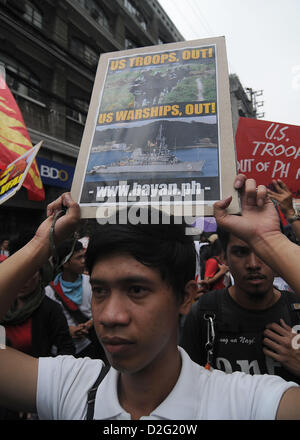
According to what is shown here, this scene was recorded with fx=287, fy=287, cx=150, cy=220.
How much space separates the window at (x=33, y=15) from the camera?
9.88m

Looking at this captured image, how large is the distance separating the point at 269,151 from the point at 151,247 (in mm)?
2011

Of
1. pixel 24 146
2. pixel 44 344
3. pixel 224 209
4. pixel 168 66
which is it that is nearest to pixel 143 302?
pixel 224 209

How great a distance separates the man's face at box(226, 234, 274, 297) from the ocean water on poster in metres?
0.80

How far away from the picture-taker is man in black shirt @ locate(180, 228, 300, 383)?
1483 millimetres

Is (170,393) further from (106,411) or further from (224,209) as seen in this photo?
(224,209)

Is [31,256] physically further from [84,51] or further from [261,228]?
[84,51]

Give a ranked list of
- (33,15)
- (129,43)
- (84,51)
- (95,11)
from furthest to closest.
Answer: (129,43) < (95,11) < (84,51) < (33,15)

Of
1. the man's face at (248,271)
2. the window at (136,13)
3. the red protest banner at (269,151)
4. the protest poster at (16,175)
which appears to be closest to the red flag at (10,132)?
the protest poster at (16,175)

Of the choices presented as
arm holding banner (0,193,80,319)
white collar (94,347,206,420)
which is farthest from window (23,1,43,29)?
white collar (94,347,206,420)

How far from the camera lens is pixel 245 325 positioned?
5.41ft

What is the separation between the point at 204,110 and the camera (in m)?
1.34

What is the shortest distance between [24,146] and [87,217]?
1.41 meters

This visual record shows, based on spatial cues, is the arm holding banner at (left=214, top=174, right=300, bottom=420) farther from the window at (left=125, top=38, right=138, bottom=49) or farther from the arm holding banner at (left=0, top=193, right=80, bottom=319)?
the window at (left=125, top=38, right=138, bottom=49)

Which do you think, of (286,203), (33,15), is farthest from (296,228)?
(33,15)
